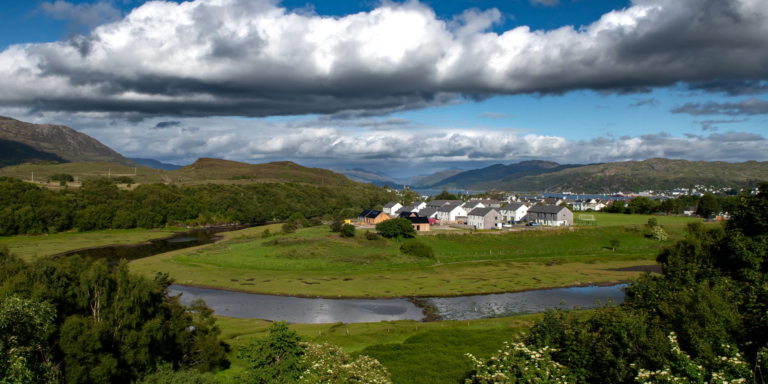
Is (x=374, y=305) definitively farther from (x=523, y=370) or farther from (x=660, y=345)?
(x=523, y=370)

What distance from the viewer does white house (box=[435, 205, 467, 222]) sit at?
11525 centimetres

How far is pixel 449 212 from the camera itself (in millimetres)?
117688

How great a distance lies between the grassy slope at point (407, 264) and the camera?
165 feet

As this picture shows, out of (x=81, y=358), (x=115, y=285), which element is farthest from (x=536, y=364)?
(x=115, y=285)

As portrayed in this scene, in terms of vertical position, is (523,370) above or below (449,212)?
above

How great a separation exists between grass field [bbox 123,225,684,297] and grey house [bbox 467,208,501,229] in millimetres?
15637

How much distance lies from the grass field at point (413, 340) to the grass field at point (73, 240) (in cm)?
5687

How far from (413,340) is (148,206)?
4720 inches

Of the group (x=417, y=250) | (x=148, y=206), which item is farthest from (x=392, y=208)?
(x=148, y=206)

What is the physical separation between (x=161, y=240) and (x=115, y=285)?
81.7 metres

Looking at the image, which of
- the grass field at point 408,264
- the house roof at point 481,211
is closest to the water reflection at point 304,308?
the grass field at point 408,264

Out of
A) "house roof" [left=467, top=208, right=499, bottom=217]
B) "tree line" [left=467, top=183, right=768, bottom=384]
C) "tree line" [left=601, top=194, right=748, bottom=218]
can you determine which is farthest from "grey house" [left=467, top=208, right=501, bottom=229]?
"tree line" [left=467, top=183, right=768, bottom=384]

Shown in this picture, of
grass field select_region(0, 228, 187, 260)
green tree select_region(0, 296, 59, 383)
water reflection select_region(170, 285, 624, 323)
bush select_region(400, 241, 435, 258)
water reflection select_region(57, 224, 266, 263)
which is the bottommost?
water reflection select_region(170, 285, 624, 323)

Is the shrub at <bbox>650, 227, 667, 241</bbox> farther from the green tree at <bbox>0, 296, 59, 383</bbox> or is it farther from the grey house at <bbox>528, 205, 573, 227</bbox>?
the green tree at <bbox>0, 296, 59, 383</bbox>
